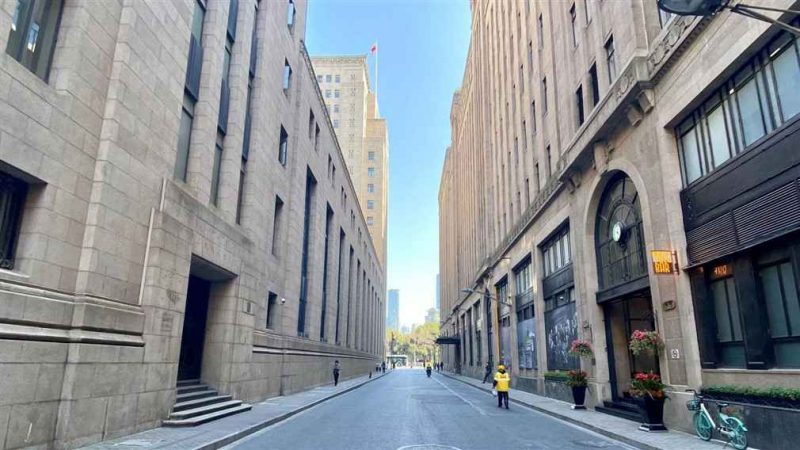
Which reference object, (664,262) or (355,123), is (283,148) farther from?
(355,123)

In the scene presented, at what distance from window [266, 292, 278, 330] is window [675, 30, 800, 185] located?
19.3 meters

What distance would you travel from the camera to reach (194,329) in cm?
1864

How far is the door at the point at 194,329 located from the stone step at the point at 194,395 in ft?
4.12

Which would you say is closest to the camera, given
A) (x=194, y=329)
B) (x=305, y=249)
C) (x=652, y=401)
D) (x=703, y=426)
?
(x=703, y=426)

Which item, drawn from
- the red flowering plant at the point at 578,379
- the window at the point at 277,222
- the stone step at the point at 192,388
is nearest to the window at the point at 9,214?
the stone step at the point at 192,388

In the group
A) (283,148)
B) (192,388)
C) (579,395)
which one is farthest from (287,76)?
(579,395)

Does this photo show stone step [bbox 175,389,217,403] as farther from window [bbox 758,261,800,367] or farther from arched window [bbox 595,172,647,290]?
window [bbox 758,261,800,367]

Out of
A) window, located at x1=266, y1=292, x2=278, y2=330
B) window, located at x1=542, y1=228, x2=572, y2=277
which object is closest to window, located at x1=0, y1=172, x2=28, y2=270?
window, located at x1=266, y1=292, x2=278, y2=330

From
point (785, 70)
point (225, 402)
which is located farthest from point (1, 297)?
point (785, 70)

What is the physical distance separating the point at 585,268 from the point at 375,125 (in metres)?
99.9

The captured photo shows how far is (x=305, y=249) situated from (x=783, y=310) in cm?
2763

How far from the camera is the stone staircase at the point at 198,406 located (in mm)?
13125

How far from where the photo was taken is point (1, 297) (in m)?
8.23

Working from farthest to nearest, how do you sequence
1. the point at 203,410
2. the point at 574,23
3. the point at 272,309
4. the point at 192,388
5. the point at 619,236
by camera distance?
the point at 272,309 → the point at 574,23 → the point at 619,236 → the point at 192,388 → the point at 203,410
